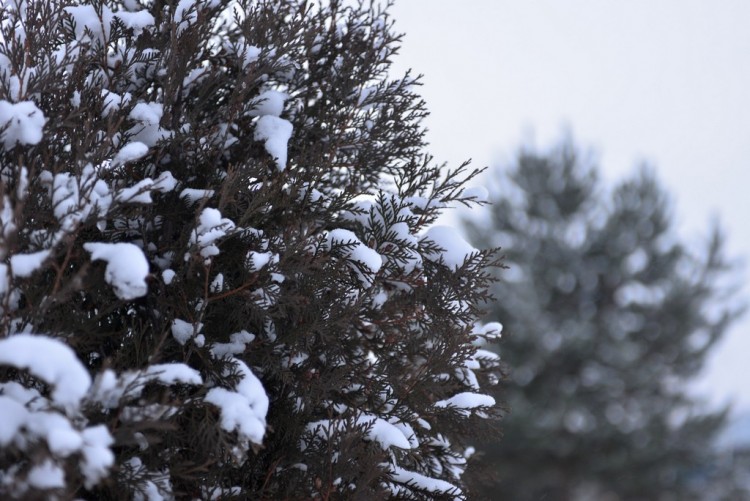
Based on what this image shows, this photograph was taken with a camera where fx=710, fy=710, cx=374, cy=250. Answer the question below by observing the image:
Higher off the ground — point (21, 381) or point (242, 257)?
point (242, 257)

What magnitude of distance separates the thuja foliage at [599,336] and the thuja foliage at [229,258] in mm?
11931

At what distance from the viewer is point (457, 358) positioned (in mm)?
3404

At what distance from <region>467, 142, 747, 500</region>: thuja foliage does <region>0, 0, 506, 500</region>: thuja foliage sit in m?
11.9

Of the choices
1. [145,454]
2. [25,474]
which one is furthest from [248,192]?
[25,474]

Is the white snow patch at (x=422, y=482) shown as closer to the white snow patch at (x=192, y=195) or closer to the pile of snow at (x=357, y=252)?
the pile of snow at (x=357, y=252)

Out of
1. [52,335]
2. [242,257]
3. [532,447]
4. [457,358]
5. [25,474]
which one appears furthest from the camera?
[532,447]

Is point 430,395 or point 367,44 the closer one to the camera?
point 430,395

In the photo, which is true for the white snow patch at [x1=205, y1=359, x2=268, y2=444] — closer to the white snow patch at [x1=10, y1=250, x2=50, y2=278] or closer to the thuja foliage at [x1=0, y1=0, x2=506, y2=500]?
the thuja foliage at [x1=0, y1=0, x2=506, y2=500]

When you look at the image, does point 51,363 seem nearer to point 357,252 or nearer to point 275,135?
point 357,252

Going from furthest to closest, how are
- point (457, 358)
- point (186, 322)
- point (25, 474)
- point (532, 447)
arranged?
point (532, 447) < point (457, 358) < point (186, 322) < point (25, 474)

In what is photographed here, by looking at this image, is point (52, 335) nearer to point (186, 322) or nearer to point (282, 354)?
point (186, 322)

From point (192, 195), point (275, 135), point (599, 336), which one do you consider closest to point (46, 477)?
point (192, 195)

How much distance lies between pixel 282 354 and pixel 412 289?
73 cm

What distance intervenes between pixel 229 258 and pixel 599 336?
47.6 feet
